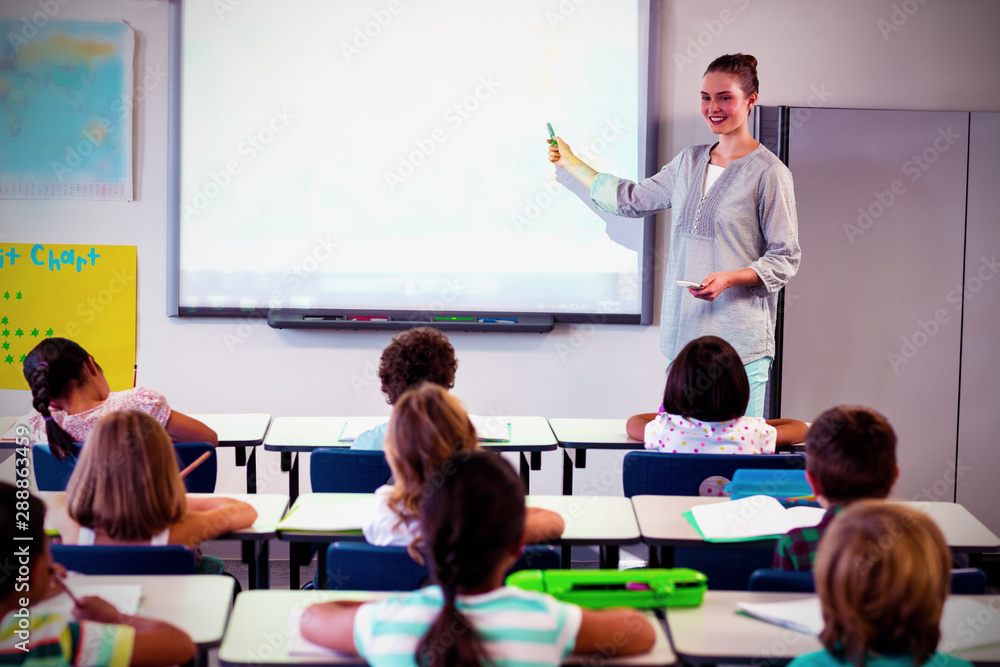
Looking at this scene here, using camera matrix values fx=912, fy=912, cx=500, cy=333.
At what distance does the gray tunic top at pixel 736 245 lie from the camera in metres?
3.24

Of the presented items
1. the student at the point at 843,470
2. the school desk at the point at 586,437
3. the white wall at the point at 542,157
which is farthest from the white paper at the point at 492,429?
the student at the point at 843,470

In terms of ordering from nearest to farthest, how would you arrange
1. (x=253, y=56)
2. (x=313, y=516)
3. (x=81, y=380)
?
1. (x=313, y=516)
2. (x=81, y=380)
3. (x=253, y=56)

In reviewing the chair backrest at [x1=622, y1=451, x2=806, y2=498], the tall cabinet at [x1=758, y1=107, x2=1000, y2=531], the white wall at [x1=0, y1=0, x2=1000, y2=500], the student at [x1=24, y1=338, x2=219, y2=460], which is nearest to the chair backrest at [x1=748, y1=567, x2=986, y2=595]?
the chair backrest at [x1=622, y1=451, x2=806, y2=498]

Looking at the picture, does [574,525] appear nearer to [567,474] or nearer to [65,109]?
[567,474]

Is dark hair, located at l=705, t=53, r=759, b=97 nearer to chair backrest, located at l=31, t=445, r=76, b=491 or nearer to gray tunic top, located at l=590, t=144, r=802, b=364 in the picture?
gray tunic top, located at l=590, t=144, r=802, b=364

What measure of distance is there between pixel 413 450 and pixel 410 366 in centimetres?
76

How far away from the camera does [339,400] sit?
4023 mm

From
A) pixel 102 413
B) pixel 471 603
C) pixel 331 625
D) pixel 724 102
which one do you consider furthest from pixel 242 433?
pixel 724 102

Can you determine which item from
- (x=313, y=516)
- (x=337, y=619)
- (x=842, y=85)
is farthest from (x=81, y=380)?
(x=842, y=85)

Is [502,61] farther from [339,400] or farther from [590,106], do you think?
[339,400]

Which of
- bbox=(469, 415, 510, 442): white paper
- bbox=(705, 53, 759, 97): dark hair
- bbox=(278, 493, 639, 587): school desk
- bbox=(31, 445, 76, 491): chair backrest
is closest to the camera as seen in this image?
bbox=(278, 493, 639, 587): school desk

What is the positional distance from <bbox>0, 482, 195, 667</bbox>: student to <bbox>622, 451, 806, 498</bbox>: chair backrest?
1.37 meters

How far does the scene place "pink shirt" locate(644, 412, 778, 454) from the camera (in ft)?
8.54

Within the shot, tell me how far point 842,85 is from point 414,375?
2.46m
